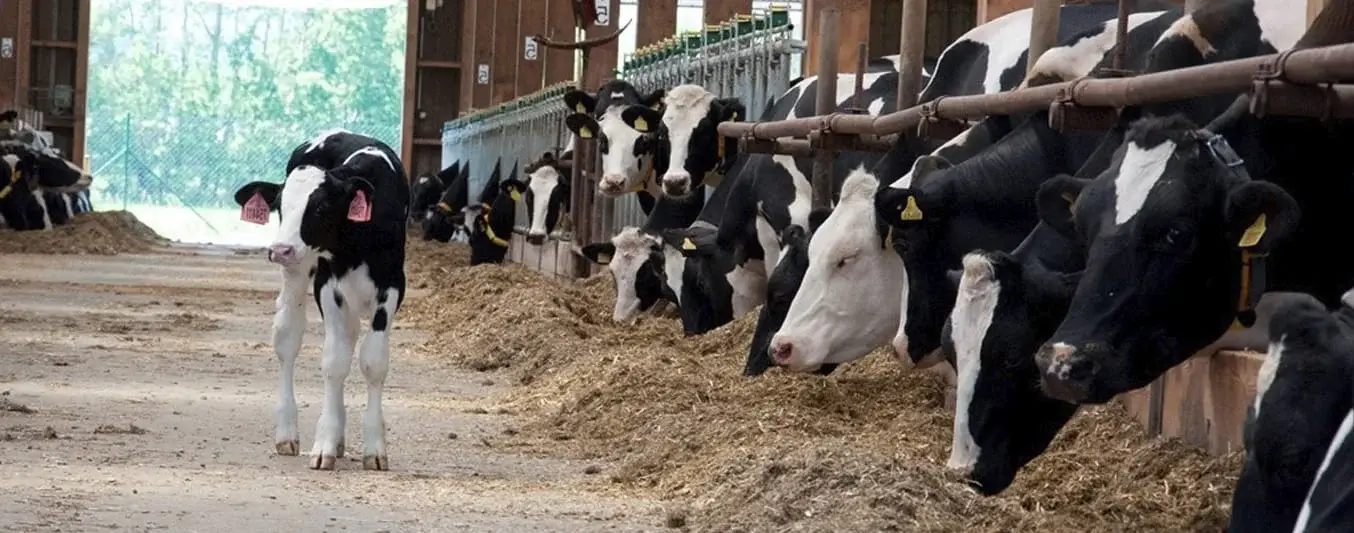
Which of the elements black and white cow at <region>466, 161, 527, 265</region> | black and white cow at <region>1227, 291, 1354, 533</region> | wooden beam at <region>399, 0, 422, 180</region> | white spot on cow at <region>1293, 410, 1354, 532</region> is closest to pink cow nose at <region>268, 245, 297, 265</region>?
black and white cow at <region>1227, 291, 1354, 533</region>

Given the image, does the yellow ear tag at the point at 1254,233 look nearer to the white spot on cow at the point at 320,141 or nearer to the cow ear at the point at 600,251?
the white spot on cow at the point at 320,141

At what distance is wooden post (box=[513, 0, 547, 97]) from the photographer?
3306 cm

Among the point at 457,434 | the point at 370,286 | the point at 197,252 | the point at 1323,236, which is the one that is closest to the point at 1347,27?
the point at 1323,236

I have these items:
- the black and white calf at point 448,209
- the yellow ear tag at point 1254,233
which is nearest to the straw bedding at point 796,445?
the yellow ear tag at point 1254,233

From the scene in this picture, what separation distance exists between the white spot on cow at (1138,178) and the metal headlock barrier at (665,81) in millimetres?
8837

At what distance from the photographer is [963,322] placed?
23.8ft

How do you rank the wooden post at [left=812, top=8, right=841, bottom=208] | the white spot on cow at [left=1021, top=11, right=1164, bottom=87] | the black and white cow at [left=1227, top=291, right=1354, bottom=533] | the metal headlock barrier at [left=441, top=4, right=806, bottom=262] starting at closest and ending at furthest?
the black and white cow at [left=1227, top=291, right=1354, bottom=533] < the white spot on cow at [left=1021, top=11, right=1164, bottom=87] < the wooden post at [left=812, top=8, right=841, bottom=208] < the metal headlock barrier at [left=441, top=4, right=806, bottom=262]

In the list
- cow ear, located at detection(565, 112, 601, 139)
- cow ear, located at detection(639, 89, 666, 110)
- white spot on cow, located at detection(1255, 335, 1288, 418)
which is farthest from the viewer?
cow ear, located at detection(565, 112, 601, 139)

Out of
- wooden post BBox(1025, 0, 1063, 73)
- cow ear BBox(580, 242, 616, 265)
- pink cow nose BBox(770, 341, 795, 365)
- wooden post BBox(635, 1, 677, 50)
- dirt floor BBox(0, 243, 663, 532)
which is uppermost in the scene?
wooden post BBox(635, 1, 677, 50)

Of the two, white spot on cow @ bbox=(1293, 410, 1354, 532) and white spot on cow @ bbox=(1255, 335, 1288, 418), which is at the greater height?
white spot on cow @ bbox=(1255, 335, 1288, 418)

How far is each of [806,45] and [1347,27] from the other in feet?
28.8

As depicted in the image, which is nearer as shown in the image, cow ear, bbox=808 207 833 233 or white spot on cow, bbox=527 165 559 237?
cow ear, bbox=808 207 833 233

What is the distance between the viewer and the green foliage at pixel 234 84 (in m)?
52.2

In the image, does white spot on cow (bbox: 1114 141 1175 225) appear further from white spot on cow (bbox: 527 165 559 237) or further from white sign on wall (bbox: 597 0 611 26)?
white sign on wall (bbox: 597 0 611 26)
